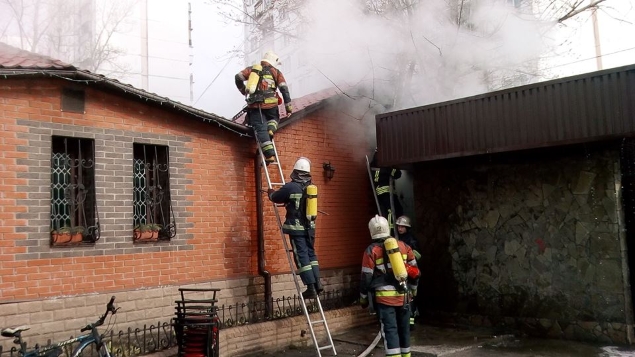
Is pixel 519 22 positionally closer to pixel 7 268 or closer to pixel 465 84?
pixel 465 84

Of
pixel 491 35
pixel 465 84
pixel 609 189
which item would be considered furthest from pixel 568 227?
pixel 491 35

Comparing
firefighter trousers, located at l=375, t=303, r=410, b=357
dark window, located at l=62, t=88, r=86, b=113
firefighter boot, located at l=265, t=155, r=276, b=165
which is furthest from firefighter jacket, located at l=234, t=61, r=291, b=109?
firefighter trousers, located at l=375, t=303, r=410, b=357

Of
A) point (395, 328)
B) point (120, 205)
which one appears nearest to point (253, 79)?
point (120, 205)

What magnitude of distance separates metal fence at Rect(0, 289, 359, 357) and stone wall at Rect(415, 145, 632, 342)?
195 centimetres

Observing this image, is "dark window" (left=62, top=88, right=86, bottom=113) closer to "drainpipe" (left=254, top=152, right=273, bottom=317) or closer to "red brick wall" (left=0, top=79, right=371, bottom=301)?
"red brick wall" (left=0, top=79, right=371, bottom=301)

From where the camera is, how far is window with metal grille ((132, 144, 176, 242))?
736cm

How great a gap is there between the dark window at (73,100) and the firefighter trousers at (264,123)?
266 cm

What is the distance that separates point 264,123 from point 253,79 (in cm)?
76

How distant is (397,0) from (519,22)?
2882 mm

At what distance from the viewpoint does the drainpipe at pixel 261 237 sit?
27.7ft

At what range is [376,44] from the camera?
11.1m

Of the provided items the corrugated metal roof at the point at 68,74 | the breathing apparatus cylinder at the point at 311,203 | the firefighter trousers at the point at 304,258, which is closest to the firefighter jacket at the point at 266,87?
the corrugated metal roof at the point at 68,74

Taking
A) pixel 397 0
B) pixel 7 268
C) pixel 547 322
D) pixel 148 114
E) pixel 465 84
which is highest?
pixel 397 0

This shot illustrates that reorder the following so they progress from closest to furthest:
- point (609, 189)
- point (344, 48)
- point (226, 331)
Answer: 1. point (226, 331)
2. point (609, 189)
3. point (344, 48)
